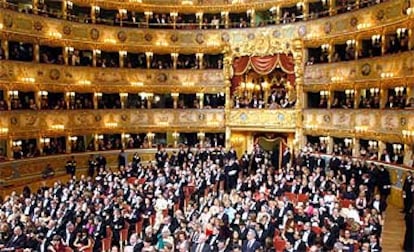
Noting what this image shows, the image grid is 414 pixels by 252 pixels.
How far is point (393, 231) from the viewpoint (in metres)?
15.4

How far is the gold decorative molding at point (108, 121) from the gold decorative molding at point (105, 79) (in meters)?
1.30

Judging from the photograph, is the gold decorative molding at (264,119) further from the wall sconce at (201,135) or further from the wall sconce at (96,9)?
the wall sconce at (96,9)

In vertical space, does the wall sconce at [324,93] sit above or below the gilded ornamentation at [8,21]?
below

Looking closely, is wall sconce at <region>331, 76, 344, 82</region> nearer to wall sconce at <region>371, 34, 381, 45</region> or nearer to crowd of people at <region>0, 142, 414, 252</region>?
wall sconce at <region>371, 34, 381, 45</region>

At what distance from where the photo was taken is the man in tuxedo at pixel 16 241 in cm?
1247

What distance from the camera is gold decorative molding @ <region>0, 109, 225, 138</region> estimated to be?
78.8 feet

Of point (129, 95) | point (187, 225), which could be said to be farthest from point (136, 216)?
point (129, 95)

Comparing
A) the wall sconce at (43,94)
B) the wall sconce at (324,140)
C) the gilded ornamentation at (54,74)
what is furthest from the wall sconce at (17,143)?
the wall sconce at (324,140)

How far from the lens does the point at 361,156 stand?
2284 cm

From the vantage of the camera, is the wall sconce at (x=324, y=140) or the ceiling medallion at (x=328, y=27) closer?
the ceiling medallion at (x=328, y=27)

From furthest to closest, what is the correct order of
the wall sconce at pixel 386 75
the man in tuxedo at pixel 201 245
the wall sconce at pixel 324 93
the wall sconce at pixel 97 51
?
the wall sconce at pixel 97 51 < the wall sconce at pixel 324 93 < the wall sconce at pixel 386 75 < the man in tuxedo at pixel 201 245

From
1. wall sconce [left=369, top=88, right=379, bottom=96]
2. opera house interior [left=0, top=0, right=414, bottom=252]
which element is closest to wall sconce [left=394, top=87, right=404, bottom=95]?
opera house interior [left=0, top=0, right=414, bottom=252]

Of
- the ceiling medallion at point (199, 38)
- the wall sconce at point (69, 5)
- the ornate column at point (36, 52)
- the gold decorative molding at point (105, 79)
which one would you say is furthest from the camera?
the ceiling medallion at point (199, 38)

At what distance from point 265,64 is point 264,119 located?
3.17 m
